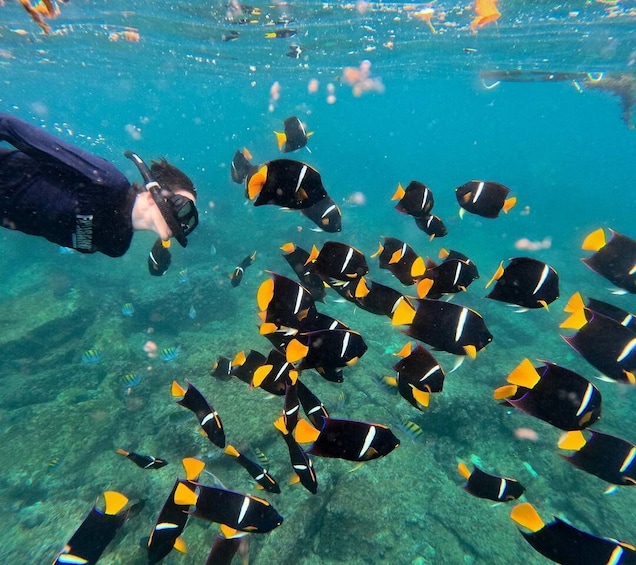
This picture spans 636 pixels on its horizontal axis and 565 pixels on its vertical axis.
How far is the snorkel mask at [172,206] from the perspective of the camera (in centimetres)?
303

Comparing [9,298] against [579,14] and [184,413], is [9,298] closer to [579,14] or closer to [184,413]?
[184,413]

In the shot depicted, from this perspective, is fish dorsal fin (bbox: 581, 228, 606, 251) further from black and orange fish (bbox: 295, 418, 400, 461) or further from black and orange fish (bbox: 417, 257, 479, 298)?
black and orange fish (bbox: 295, 418, 400, 461)

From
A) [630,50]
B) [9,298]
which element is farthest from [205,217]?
[630,50]

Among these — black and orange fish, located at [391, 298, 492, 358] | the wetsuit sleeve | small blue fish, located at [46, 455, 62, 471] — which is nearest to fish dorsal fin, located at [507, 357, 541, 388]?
black and orange fish, located at [391, 298, 492, 358]

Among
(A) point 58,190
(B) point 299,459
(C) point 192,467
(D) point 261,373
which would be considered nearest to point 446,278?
(D) point 261,373

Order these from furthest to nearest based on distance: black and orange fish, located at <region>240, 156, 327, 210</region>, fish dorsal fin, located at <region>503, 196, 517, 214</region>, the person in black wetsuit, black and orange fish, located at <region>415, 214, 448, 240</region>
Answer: black and orange fish, located at <region>415, 214, 448, 240</region>
fish dorsal fin, located at <region>503, 196, 517, 214</region>
the person in black wetsuit
black and orange fish, located at <region>240, 156, 327, 210</region>

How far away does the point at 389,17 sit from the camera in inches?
782

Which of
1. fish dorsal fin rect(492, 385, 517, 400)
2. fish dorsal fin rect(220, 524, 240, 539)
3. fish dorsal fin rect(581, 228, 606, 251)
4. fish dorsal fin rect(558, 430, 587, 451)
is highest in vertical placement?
fish dorsal fin rect(581, 228, 606, 251)

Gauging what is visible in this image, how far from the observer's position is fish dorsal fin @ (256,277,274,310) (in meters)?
2.84

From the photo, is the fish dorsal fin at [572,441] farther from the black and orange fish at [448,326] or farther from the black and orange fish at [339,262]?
the black and orange fish at [339,262]

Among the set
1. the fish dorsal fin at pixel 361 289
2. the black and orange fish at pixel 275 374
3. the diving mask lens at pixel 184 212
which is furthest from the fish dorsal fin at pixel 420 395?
→ the diving mask lens at pixel 184 212

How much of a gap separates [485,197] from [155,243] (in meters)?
4.28

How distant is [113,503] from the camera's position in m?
3.47

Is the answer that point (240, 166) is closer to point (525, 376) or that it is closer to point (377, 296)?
point (377, 296)
